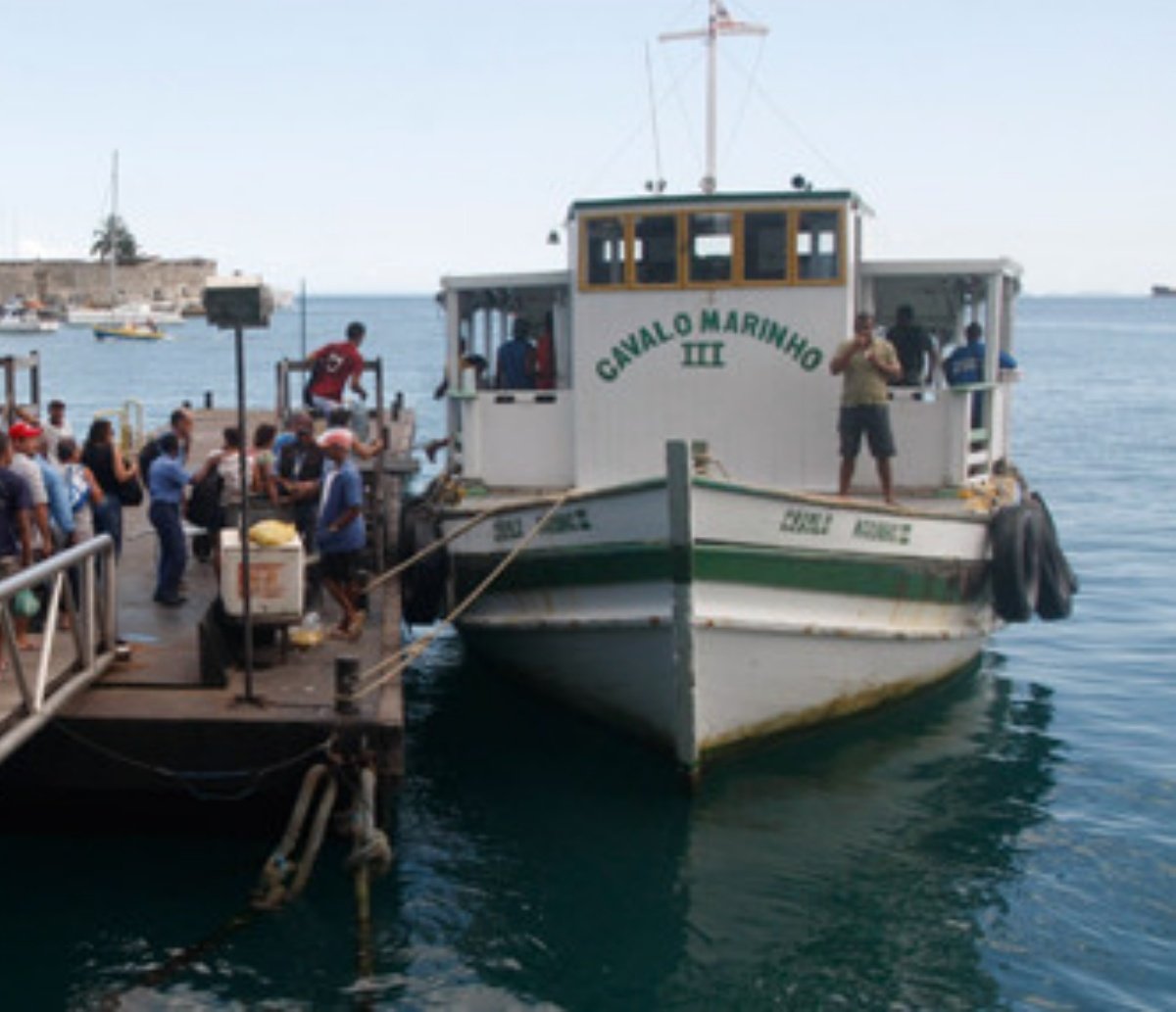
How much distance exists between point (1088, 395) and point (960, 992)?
5773 centimetres

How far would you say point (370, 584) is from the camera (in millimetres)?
12602

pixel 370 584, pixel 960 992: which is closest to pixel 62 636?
pixel 370 584

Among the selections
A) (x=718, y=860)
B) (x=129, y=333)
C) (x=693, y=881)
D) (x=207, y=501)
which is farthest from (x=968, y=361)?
(x=129, y=333)

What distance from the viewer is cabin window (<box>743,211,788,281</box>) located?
13688 millimetres

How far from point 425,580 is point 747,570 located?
3.76m

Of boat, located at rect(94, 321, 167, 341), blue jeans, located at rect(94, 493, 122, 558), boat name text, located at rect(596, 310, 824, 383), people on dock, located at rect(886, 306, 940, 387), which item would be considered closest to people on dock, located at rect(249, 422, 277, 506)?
blue jeans, located at rect(94, 493, 122, 558)

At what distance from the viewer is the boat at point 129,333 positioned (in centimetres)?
10499

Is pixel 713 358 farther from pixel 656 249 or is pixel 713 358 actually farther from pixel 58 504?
pixel 58 504

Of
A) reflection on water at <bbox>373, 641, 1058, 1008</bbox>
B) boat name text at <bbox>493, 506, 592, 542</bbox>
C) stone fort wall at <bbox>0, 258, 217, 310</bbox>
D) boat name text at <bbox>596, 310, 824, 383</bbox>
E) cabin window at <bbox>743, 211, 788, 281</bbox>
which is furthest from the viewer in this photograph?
stone fort wall at <bbox>0, 258, 217, 310</bbox>

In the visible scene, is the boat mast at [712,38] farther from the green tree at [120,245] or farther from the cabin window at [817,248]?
the green tree at [120,245]

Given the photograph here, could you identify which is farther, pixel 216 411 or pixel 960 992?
pixel 216 411

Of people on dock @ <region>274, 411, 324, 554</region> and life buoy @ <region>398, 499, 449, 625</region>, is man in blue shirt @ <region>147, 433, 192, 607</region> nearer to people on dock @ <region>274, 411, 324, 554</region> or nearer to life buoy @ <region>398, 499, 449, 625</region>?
people on dock @ <region>274, 411, 324, 554</region>

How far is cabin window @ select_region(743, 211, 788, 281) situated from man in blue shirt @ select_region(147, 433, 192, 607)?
5.16 meters

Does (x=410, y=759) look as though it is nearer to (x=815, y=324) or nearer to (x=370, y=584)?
(x=370, y=584)
